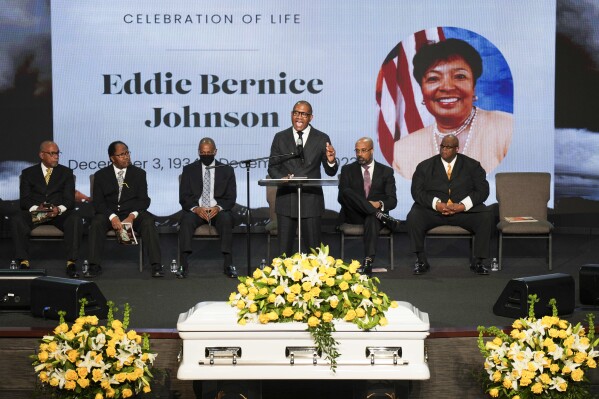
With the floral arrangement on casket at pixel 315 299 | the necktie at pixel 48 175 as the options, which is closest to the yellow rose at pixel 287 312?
the floral arrangement on casket at pixel 315 299

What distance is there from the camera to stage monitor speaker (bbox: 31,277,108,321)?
13.6 ft

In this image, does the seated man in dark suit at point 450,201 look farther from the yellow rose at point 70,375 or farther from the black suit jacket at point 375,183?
the yellow rose at point 70,375

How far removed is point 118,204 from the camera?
6.68 m

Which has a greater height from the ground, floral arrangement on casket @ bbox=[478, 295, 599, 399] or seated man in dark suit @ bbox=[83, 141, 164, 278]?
seated man in dark suit @ bbox=[83, 141, 164, 278]

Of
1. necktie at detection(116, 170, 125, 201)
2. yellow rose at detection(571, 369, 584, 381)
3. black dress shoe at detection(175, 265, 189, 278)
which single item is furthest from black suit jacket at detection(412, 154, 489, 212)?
yellow rose at detection(571, 369, 584, 381)

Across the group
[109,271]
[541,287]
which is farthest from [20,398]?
[109,271]

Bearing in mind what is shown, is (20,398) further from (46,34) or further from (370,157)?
(46,34)

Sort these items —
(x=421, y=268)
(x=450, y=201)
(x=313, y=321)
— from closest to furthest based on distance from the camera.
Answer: (x=313, y=321) → (x=421, y=268) → (x=450, y=201)

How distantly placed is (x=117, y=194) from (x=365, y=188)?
1946mm

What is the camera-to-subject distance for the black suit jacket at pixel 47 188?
22.1ft

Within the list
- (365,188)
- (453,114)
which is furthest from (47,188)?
(453,114)

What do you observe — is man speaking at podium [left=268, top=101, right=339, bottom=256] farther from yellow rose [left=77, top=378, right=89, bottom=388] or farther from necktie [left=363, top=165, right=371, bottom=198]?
yellow rose [left=77, top=378, right=89, bottom=388]

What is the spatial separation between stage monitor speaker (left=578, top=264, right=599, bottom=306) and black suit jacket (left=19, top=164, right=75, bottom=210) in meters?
3.94

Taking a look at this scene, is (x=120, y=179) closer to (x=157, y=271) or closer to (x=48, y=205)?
(x=48, y=205)
